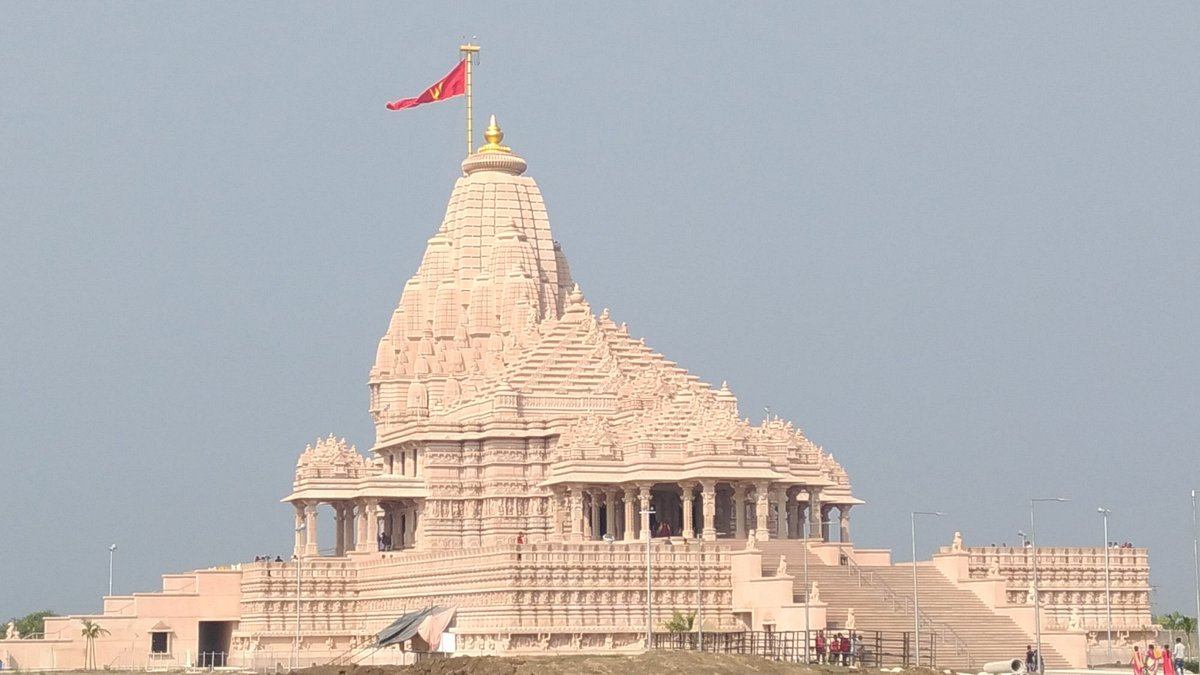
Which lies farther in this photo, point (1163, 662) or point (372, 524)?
point (372, 524)

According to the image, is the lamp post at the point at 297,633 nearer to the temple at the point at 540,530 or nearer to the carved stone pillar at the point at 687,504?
the temple at the point at 540,530

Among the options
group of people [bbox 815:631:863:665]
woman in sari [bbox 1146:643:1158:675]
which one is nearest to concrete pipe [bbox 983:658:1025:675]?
woman in sari [bbox 1146:643:1158:675]

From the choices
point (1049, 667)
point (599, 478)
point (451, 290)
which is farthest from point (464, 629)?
point (451, 290)

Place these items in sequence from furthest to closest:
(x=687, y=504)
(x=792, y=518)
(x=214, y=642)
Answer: (x=792, y=518)
(x=214, y=642)
(x=687, y=504)

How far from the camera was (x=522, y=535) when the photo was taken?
358 feet

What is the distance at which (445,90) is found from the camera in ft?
443

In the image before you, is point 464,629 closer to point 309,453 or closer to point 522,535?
point 522,535

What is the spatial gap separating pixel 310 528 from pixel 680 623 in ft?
89.9

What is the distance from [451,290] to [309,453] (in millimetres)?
14239

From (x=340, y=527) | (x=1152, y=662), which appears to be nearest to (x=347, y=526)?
(x=340, y=527)

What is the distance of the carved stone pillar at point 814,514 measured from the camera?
359 ft

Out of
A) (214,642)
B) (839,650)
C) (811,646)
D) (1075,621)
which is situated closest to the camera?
(839,650)

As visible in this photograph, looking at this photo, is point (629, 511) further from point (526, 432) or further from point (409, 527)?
point (409, 527)

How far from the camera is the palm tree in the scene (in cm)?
10031
